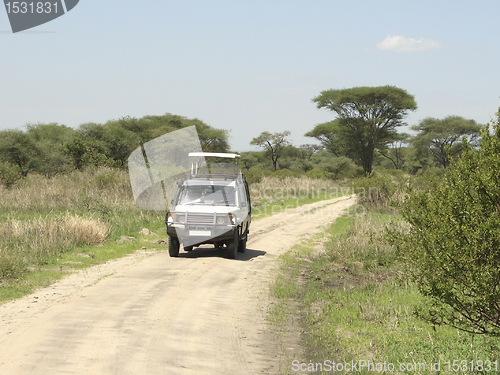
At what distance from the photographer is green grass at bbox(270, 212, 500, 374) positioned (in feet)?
19.4

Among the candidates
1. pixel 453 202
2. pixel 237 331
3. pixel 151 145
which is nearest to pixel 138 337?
pixel 237 331

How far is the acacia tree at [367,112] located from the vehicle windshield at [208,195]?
136ft

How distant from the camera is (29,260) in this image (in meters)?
11.0

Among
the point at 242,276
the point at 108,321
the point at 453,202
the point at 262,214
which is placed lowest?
the point at 262,214

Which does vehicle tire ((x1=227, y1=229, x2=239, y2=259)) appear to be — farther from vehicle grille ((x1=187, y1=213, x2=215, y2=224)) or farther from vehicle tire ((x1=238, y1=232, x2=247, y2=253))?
vehicle tire ((x1=238, y1=232, x2=247, y2=253))

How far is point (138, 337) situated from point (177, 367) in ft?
3.53

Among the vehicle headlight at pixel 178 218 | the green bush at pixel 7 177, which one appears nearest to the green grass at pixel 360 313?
the vehicle headlight at pixel 178 218

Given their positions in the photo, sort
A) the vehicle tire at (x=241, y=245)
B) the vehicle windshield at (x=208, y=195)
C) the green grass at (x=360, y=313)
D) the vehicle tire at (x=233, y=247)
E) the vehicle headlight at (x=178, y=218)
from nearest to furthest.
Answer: the green grass at (x=360, y=313) < the vehicle headlight at (x=178, y=218) < the vehicle tire at (x=233, y=247) < the vehicle windshield at (x=208, y=195) < the vehicle tire at (x=241, y=245)

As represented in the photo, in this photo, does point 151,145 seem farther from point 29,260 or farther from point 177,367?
point 177,367

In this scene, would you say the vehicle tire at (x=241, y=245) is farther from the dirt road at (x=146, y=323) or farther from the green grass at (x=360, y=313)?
the dirt road at (x=146, y=323)

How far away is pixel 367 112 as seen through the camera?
5266 cm

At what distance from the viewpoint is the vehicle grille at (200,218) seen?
11633 millimetres

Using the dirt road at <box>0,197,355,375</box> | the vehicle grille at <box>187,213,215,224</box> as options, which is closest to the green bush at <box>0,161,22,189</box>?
the dirt road at <box>0,197,355,375</box>

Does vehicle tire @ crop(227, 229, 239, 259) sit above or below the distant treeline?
below
